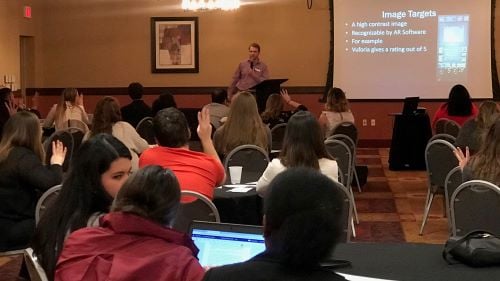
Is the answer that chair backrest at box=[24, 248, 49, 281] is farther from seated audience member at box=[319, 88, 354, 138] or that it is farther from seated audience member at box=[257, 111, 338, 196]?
seated audience member at box=[319, 88, 354, 138]

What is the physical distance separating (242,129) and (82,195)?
3.64 metres

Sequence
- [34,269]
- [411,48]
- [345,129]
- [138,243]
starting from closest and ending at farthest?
[138,243], [34,269], [345,129], [411,48]

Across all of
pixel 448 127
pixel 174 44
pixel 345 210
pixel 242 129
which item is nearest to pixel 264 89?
pixel 174 44

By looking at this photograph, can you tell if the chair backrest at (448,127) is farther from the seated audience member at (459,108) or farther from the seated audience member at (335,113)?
the seated audience member at (335,113)

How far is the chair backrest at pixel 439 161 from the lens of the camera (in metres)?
6.04

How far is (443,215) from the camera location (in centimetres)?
726

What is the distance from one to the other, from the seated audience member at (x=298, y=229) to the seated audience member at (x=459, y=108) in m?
7.45

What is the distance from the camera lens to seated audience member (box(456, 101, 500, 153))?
6.30 metres

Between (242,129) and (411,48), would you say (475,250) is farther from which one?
(411,48)

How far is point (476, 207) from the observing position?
4.05 metres

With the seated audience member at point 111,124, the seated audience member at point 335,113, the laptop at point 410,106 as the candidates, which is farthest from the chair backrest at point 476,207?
the laptop at point 410,106

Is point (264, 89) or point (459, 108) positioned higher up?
point (264, 89)

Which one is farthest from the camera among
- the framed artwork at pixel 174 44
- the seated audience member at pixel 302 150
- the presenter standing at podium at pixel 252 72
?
the framed artwork at pixel 174 44

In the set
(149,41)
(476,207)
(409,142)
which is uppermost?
(149,41)
